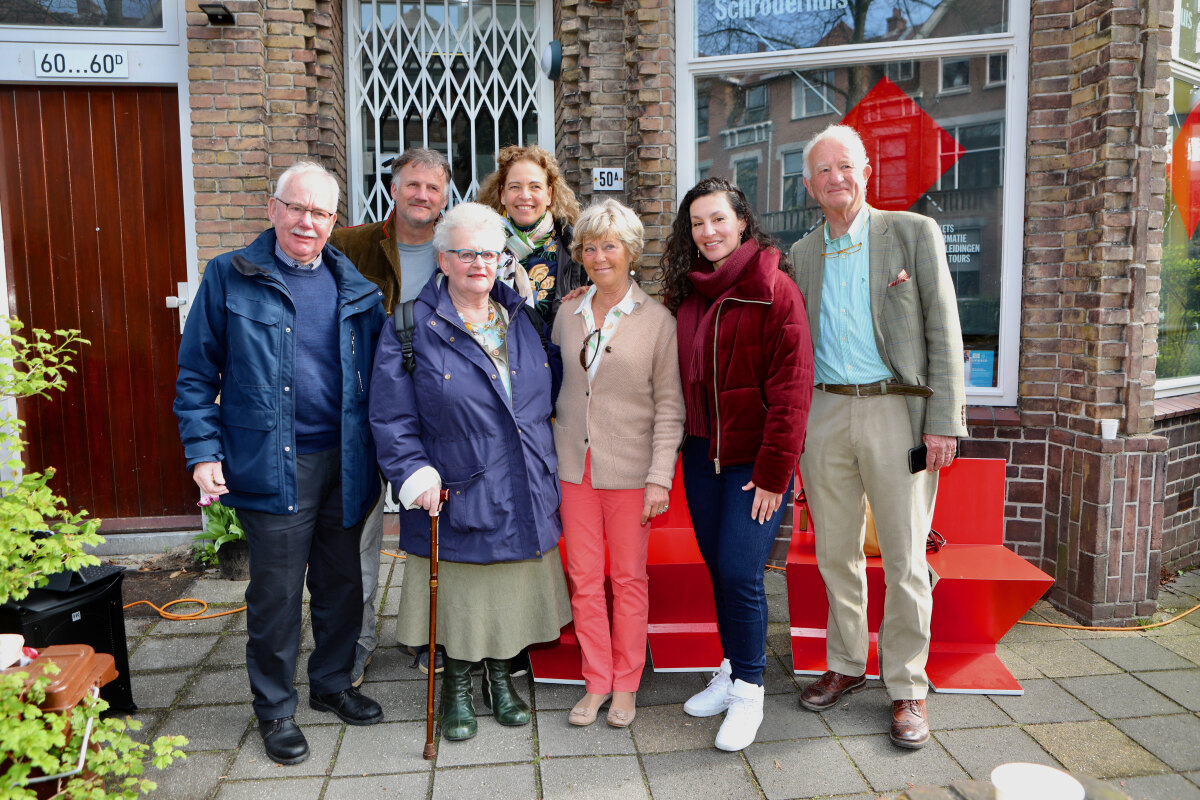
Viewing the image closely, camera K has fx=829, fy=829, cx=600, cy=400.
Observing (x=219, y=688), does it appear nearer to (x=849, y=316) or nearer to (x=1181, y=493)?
(x=849, y=316)

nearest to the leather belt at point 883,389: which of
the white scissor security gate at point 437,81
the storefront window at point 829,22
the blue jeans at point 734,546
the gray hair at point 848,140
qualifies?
the blue jeans at point 734,546

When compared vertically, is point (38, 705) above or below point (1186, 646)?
above

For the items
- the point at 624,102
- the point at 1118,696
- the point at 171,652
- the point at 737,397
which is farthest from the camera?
the point at 624,102

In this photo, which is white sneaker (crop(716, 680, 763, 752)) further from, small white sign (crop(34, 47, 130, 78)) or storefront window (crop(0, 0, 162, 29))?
storefront window (crop(0, 0, 162, 29))

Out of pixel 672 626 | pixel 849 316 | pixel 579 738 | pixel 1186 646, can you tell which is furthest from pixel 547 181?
pixel 1186 646

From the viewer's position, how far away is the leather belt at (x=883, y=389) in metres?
Result: 2.97

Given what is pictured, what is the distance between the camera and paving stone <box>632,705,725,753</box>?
297 cm

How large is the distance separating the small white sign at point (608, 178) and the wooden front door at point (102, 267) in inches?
99.7

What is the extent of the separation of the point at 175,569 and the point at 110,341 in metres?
1.45

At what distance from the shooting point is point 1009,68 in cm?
444

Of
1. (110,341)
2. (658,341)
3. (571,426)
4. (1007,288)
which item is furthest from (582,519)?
(110,341)

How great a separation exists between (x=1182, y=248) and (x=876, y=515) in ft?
11.3

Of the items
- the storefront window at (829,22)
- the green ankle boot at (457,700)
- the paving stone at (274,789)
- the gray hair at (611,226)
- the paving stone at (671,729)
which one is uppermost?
the storefront window at (829,22)

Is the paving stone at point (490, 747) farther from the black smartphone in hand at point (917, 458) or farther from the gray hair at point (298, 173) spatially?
the gray hair at point (298, 173)
